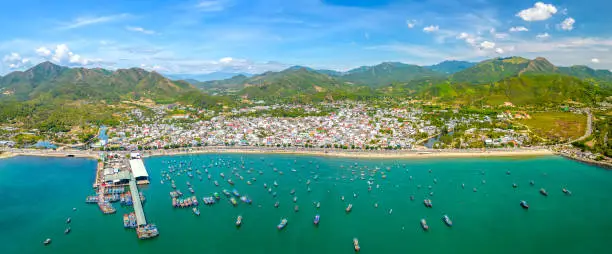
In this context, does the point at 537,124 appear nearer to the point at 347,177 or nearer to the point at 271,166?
the point at 347,177

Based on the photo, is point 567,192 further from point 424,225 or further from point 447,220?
point 424,225

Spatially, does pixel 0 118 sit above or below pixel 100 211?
above

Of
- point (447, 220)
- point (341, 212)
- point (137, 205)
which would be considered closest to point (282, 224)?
point (341, 212)

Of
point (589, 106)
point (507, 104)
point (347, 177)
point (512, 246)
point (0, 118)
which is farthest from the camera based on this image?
point (507, 104)

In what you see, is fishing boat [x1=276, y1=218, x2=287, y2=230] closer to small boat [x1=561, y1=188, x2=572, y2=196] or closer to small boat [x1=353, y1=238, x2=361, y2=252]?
small boat [x1=353, y1=238, x2=361, y2=252]

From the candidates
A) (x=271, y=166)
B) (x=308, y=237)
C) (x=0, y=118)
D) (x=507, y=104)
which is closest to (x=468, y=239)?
(x=308, y=237)

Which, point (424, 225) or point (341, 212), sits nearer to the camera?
point (424, 225)

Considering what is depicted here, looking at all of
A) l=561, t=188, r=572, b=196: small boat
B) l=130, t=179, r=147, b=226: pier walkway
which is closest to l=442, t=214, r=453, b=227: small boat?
l=561, t=188, r=572, b=196: small boat
